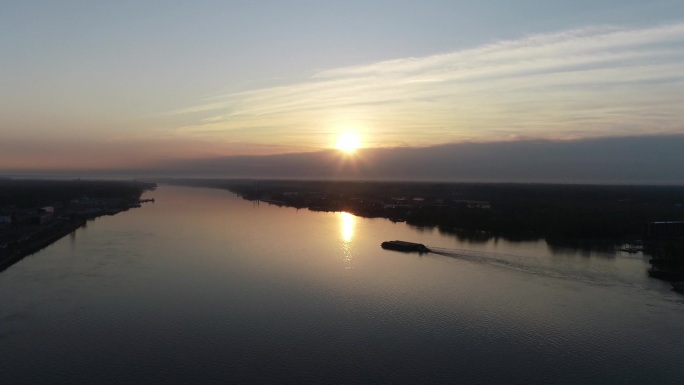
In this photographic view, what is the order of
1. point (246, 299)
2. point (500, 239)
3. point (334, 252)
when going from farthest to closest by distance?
point (500, 239) < point (334, 252) < point (246, 299)

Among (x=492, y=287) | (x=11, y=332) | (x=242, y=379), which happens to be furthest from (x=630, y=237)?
(x=11, y=332)

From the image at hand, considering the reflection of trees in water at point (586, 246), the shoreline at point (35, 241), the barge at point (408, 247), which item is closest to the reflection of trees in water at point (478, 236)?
the reflection of trees in water at point (586, 246)

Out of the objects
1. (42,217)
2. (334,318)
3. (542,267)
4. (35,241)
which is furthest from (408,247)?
(42,217)

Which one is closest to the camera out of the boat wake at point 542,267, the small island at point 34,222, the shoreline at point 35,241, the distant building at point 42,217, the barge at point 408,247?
the boat wake at point 542,267

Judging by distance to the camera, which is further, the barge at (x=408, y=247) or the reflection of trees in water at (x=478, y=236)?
the reflection of trees in water at (x=478, y=236)

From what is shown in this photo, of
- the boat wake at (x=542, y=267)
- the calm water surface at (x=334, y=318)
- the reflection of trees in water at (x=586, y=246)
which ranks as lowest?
the calm water surface at (x=334, y=318)

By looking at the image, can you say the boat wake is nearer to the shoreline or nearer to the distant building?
the shoreline

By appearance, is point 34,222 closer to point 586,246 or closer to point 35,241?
point 35,241

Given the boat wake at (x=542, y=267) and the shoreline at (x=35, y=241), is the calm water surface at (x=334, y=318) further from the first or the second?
the shoreline at (x=35, y=241)

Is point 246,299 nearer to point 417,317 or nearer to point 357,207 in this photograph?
point 417,317
